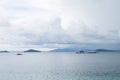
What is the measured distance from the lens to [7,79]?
66.1 metres

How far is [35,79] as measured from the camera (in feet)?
217

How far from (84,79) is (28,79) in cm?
1707

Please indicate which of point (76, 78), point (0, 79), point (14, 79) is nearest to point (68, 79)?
point (76, 78)

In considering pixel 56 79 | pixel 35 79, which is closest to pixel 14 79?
pixel 35 79

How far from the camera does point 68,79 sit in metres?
65.8

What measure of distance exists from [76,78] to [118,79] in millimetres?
12615

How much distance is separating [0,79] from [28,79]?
8.69m

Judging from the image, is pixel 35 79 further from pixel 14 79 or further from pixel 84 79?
pixel 84 79

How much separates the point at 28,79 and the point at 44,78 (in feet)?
17.1

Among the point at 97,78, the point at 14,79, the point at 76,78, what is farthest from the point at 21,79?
the point at 97,78

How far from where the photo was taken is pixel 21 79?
66.1 meters

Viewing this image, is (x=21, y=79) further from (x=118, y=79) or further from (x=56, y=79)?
(x=118, y=79)

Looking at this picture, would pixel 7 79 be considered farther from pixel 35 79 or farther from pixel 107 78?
pixel 107 78

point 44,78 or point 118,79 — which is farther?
point 44,78
